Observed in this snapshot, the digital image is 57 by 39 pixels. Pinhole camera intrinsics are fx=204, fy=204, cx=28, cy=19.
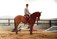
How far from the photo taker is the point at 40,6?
3.29 metres

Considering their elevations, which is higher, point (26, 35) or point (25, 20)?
point (25, 20)

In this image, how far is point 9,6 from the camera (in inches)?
130

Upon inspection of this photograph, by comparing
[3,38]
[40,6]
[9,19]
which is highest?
[40,6]

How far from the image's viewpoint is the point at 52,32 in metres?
3.29

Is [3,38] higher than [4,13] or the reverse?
the reverse

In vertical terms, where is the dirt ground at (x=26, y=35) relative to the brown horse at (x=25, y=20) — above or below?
below

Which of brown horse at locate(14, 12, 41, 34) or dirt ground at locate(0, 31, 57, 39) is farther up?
brown horse at locate(14, 12, 41, 34)

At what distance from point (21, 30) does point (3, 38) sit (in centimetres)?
32

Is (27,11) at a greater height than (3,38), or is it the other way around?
(27,11)

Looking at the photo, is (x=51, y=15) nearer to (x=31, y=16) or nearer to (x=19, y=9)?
(x=31, y=16)

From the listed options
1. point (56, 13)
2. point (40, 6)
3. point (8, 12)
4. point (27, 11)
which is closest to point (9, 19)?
point (8, 12)

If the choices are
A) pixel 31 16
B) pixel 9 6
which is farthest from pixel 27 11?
pixel 9 6

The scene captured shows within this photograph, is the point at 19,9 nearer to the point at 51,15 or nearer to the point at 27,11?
the point at 27,11

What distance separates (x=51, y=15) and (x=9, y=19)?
68 cm
